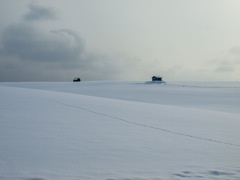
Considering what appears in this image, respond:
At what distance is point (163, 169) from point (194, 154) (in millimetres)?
1490

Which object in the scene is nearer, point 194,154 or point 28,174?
point 28,174

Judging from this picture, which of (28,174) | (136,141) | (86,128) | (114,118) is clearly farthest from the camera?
(114,118)

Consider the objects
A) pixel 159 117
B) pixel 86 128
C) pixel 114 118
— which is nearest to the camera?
pixel 86 128

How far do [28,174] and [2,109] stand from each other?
539 cm

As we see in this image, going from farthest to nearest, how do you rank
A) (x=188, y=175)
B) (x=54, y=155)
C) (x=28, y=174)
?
(x=54, y=155), (x=188, y=175), (x=28, y=174)

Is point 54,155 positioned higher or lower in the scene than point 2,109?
lower

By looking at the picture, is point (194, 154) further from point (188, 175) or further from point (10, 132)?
point (10, 132)

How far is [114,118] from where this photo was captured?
31.7 feet

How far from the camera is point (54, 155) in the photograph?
5.36 m

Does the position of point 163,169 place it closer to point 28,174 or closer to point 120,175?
point 120,175

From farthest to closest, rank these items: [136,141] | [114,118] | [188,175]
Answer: [114,118] → [136,141] → [188,175]

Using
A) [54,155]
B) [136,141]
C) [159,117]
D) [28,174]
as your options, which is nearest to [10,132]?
[54,155]

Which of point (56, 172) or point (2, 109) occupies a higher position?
point (2, 109)

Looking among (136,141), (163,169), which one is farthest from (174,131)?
(163,169)
